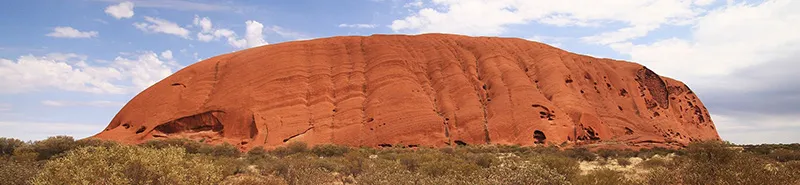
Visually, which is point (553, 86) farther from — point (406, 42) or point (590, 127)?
point (406, 42)

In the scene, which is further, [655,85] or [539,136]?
[655,85]

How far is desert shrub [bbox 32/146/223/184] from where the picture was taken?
9867 millimetres

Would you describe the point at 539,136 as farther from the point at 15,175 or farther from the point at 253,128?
the point at 15,175

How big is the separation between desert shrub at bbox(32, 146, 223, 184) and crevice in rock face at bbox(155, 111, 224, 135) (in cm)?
3388

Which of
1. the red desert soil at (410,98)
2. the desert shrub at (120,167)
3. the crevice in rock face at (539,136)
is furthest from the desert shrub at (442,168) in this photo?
the crevice in rock face at (539,136)

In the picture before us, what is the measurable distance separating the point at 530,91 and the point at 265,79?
2174 centimetres

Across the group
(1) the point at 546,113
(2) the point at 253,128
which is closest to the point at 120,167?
(2) the point at 253,128

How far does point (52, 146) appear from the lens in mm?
32219

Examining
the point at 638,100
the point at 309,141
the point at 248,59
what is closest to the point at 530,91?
the point at 638,100

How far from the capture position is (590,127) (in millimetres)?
42781

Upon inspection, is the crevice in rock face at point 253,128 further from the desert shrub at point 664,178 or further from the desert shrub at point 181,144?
the desert shrub at point 664,178

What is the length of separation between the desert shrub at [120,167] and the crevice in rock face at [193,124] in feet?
111

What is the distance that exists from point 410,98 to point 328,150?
35.3 feet

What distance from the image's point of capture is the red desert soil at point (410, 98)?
41.1m
